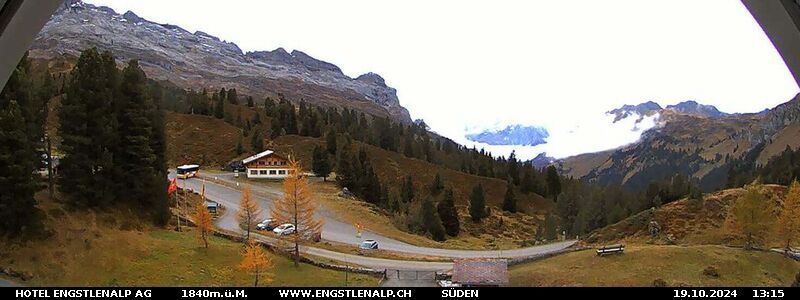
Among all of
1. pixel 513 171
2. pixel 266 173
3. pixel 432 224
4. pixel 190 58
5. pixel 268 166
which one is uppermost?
pixel 190 58

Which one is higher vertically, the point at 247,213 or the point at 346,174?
the point at 346,174

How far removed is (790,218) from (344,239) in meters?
18.3

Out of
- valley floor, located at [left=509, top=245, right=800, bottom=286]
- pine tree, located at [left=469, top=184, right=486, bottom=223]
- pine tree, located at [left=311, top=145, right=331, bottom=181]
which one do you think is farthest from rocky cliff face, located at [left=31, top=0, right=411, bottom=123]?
valley floor, located at [left=509, top=245, right=800, bottom=286]

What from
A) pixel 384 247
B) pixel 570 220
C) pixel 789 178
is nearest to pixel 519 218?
pixel 570 220

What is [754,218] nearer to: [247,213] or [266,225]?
[247,213]

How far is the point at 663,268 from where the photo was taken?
1817 centimetres

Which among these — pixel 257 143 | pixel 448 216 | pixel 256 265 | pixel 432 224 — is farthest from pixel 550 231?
pixel 257 143

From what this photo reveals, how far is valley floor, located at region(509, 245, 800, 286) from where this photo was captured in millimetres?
16938

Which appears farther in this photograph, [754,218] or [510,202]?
[510,202]

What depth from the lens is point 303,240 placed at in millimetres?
22516

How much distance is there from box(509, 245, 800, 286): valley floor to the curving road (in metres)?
4.04

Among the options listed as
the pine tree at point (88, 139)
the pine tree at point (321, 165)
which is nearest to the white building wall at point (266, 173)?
the pine tree at point (321, 165)

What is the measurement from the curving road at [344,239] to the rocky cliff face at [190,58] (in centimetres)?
8051
